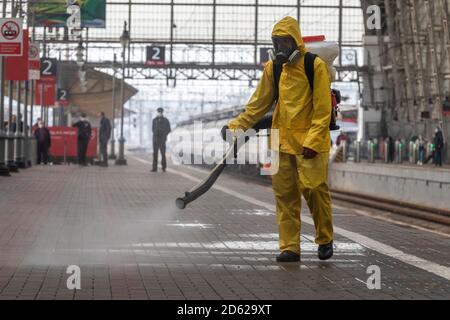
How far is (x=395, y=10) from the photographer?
200 feet

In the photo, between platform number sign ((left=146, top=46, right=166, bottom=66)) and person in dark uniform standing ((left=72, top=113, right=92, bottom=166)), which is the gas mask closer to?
person in dark uniform standing ((left=72, top=113, right=92, bottom=166))

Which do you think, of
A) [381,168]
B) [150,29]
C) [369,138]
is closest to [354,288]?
[381,168]

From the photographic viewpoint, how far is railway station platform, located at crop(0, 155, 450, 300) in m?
7.67

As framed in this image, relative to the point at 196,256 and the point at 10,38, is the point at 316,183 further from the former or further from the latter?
the point at 10,38

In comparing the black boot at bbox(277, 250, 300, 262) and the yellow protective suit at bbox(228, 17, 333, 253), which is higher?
the yellow protective suit at bbox(228, 17, 333, 253)

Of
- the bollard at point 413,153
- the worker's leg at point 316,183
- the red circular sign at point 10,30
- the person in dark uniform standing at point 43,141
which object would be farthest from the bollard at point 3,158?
the bollard at point 413,153

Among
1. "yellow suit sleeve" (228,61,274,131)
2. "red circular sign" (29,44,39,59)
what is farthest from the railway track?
"red circular sign" (29,44,39,59)

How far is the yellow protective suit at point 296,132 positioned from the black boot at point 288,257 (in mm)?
42

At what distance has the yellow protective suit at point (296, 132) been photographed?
9.05 meters

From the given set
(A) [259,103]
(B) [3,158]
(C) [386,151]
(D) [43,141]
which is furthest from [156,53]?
(A) [259,103]

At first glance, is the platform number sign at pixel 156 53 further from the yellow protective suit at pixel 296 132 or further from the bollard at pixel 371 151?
the yellow protective suit at pixel 296 132

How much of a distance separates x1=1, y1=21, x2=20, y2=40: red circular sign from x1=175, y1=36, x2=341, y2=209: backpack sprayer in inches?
617

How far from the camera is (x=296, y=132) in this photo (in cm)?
920

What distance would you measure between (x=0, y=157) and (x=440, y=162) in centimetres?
2294
